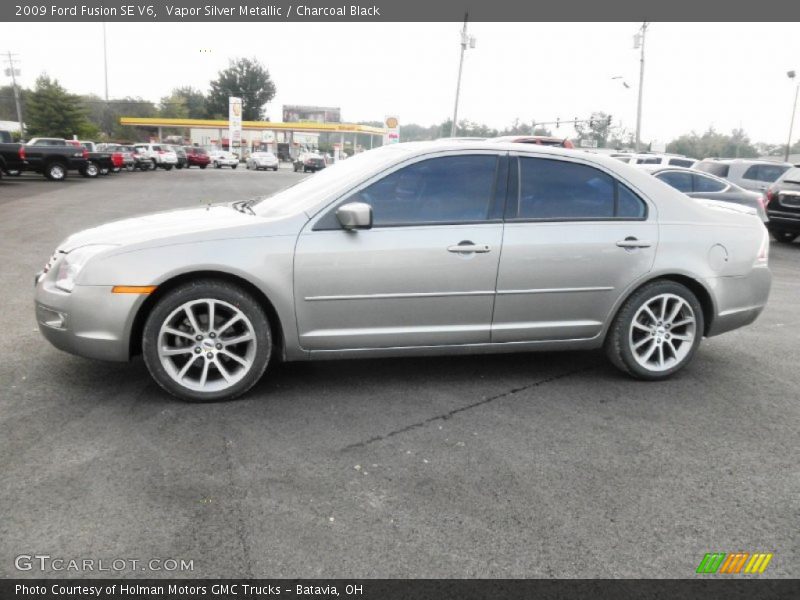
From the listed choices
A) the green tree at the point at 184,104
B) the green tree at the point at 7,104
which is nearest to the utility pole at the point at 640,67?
the green tree at the point at 7,104

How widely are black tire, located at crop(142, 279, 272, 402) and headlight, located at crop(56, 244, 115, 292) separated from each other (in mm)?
492

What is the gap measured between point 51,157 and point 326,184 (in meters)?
25.9

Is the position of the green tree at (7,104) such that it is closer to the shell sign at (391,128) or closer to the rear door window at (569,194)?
the shell sign at (391,128)

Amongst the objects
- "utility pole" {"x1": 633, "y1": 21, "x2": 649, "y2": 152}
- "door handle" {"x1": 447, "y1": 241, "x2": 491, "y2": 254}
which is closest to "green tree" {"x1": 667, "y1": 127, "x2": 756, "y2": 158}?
"utility pole" {"x1": 633, "y1": 21, "x2": 649, "y2": 152}

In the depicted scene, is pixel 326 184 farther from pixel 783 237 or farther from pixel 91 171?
pixel 91 171

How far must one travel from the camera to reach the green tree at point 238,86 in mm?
97312

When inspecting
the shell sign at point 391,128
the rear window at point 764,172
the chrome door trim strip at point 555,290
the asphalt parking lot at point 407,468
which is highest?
the shell sign at point 391,128

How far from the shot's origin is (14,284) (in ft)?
23.6

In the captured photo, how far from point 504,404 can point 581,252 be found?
1.13 metres

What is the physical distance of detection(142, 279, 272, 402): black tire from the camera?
4.00m

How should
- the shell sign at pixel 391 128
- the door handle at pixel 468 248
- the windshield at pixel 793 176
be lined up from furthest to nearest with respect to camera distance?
the shell sign at pixel 391 128 → the windshield at pixel 793 176 → the door handle at pixel 468 248

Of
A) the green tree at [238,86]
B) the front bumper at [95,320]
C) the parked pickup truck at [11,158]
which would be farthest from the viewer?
the green tree at [238,86]
